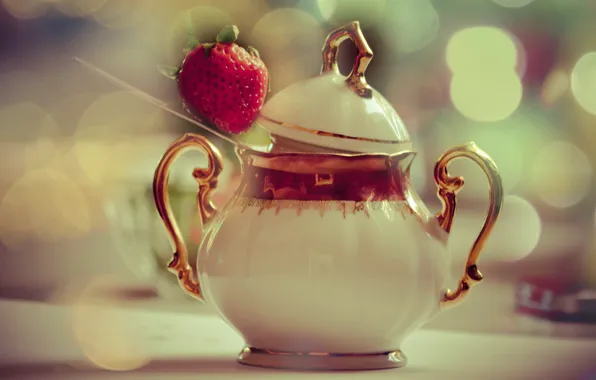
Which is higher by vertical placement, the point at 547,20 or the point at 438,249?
the point at 547,20

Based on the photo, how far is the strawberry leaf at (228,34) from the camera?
85 cm

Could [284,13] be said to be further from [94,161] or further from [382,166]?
[382,166]

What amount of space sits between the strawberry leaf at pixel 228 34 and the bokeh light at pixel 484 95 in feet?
6.13

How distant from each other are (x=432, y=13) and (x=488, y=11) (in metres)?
0.15

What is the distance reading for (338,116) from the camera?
80cm

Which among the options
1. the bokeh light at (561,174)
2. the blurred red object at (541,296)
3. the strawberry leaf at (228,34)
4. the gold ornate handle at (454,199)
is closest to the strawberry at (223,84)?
the strawberry leaf at (228,34)

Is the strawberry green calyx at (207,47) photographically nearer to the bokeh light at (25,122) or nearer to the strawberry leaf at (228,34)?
the strawberry leaf at (228,34)

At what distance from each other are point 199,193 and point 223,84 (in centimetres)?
10

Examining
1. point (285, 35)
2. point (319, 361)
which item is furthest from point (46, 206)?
point (319, 361)

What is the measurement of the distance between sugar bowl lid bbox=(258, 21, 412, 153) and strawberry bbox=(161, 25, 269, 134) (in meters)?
0.02

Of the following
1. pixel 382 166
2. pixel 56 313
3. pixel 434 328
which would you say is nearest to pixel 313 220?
pixel 382 166

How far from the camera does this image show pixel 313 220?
77 cm

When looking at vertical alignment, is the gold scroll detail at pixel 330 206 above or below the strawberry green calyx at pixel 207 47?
below

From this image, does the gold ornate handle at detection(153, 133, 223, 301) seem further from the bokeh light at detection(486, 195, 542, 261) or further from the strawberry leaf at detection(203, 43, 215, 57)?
the bokeh light at detection(486, 195, 542, 261)
